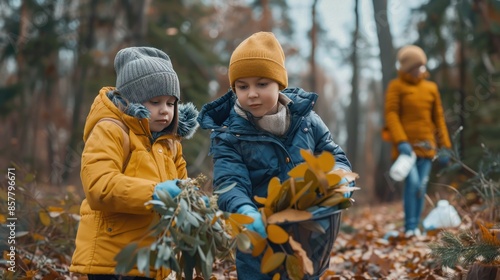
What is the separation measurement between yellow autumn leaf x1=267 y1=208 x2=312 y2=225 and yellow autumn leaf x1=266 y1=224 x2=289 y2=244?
3cm

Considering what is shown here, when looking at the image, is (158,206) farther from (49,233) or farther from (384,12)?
(384,12)

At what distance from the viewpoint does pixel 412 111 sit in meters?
6.84

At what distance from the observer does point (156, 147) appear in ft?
10.6

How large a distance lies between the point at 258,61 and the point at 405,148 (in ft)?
11.9

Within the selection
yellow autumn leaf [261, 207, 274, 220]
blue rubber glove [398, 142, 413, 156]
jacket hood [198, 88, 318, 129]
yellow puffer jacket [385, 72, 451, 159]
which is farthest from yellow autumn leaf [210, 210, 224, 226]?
yellow puffer jacket [385, 72, 451, 159]

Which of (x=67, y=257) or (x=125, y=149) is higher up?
(x=125, y=149)

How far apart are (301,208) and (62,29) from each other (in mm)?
16645

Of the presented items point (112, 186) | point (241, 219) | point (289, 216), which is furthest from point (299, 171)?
point (112, 186)

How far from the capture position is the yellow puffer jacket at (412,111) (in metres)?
6.77

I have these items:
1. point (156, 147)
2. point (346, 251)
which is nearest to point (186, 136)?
point (156, 147)

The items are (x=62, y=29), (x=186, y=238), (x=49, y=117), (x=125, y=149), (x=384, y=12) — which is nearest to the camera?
(x=186, y=238)

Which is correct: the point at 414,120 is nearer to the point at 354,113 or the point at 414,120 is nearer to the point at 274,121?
the point at 274,121

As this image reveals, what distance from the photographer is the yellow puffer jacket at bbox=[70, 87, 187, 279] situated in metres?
2.82

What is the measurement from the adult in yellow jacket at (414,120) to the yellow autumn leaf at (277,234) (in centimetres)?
423
